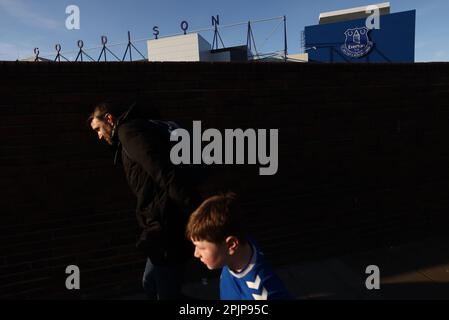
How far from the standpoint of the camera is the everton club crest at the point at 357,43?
22269 millimetres

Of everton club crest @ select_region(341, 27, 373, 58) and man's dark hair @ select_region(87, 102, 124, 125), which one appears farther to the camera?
everton club crest @ select_region(341, 27, 373, 58)

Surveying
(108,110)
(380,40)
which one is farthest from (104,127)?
(380,40)

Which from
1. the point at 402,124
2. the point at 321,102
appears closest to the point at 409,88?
the point at 402,124

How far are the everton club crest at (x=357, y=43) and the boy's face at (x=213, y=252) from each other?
74.0ft

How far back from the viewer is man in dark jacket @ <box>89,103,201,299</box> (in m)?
2.25

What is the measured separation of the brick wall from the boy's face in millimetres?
2136

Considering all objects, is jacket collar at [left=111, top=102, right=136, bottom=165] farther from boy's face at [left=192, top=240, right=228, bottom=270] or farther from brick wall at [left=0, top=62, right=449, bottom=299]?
brick wall at [left=0, top=62, right=449, bottom=299]

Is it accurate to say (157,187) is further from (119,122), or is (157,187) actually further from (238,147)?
(238,147)

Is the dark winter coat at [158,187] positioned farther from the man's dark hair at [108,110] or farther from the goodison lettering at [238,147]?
the goodison lettering at [238,147]

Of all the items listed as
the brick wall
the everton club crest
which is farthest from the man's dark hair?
the everton club crest

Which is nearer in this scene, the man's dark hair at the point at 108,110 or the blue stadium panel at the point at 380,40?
the man's dark hair at the point at 108,110

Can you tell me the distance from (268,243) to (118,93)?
2160 millimetres

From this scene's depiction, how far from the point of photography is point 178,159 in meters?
2.42

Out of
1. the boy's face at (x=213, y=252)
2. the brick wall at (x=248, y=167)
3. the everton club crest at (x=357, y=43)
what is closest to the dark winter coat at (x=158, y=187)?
the boy's face at (x=213, y=252)
